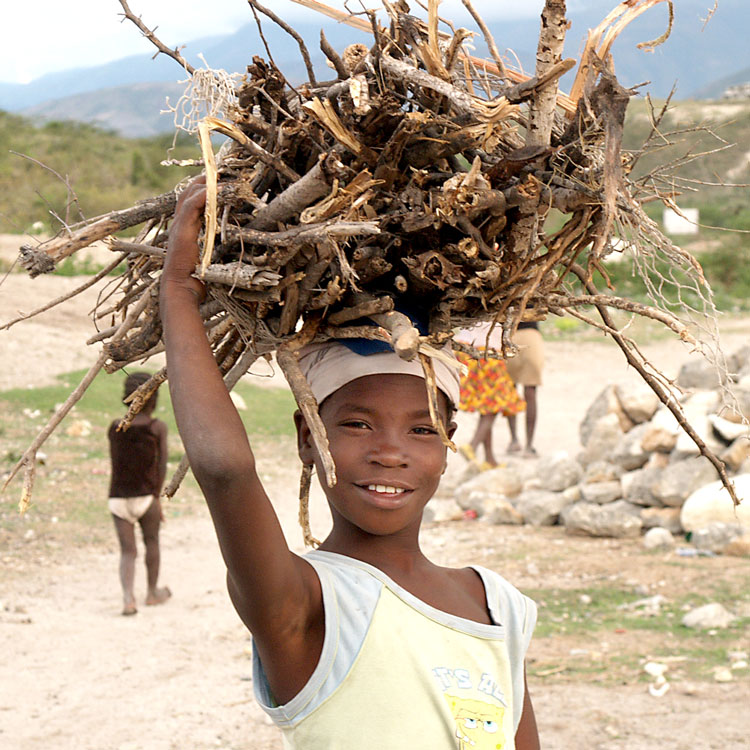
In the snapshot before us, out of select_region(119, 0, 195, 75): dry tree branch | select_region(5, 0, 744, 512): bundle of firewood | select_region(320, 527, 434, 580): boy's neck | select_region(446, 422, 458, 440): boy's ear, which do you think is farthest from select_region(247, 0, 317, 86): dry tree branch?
select_region(320, 527, 434, 580): boy's neck

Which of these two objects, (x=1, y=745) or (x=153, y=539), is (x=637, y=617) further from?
(x=1, y=745)

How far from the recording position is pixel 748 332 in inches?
649

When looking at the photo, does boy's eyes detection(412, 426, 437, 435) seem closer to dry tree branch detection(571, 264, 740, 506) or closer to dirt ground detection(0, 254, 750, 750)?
dry tree branch detection(571, 264, 740, 506)

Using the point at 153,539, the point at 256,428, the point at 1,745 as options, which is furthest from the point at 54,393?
the point at 1,745

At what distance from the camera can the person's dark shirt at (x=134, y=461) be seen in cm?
562

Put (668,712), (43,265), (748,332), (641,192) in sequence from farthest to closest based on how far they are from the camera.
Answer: (748,332) → (668,712) → (641,192) → (43,265)

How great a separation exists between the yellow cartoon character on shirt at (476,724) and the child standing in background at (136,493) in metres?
4.15

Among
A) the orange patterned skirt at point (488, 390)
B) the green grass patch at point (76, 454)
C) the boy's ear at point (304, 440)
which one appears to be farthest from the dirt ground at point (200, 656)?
the orange patterned skirt at point (488, 390)

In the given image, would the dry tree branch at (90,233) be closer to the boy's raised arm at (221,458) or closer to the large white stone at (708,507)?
the boy's raised arm at (221,458)

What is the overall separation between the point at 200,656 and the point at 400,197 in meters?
3.84

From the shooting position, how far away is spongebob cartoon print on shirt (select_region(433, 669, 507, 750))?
5.38ft

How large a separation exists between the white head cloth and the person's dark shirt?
Result: 4.00m

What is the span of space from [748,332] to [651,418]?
9701 millimetres

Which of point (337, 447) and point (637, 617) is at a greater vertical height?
point (337, 447)
